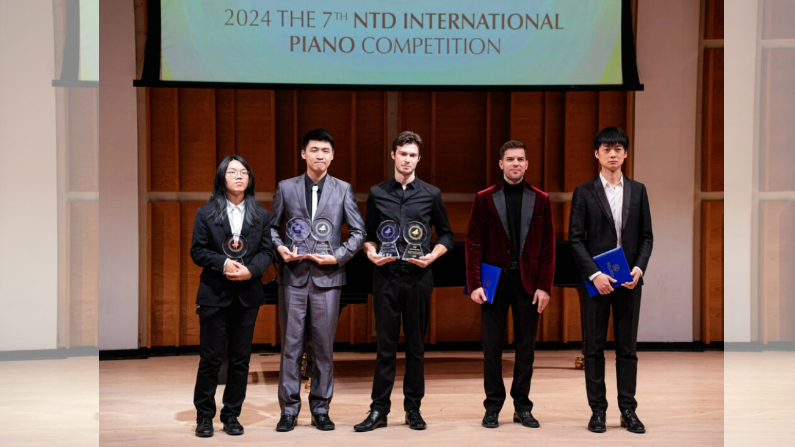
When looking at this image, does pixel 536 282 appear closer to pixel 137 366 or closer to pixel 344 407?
pixel 344 407

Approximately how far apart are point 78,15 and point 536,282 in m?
2.66

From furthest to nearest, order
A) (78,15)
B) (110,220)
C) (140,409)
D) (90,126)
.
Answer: (110,220)
(140,409)
(78,15)
(90,126)

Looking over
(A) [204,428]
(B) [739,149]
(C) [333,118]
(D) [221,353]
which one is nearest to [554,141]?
(C) [333,118]

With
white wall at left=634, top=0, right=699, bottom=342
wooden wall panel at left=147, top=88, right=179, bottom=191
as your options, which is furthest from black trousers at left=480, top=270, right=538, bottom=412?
wooden wall panel at left=147, top=88, right=179, bottom=191

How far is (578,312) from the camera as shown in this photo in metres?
6.67

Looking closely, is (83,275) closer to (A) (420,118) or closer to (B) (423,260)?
(B) (423,260)

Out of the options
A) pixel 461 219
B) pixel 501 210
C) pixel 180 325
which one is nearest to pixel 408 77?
pixel 461 219

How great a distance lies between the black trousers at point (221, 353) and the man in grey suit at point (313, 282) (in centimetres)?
23

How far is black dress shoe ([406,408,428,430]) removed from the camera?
158 inches

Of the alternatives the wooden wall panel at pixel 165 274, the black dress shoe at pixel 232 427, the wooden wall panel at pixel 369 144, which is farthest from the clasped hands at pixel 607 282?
the wooden wall panel at pixel 165 274

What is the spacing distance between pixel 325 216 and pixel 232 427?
1236 millimetres

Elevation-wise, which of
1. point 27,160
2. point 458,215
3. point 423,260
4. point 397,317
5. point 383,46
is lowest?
point 397,317

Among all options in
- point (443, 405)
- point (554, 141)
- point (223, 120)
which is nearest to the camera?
point (443, 405)

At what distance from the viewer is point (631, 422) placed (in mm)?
3977
